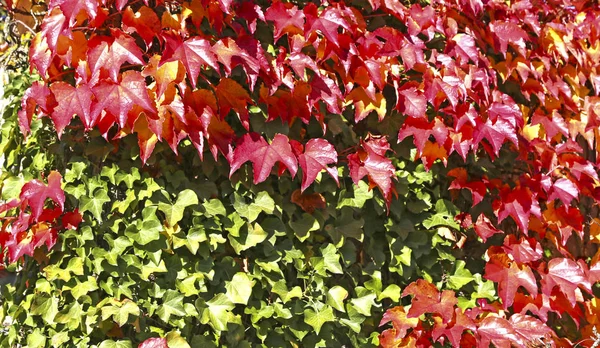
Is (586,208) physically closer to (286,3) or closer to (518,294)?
(518,294)

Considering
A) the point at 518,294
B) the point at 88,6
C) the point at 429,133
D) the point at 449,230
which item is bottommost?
the point at 518,294

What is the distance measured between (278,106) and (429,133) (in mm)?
537

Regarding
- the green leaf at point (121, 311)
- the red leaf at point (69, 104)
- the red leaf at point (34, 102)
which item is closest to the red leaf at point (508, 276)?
the green leaf at point (121, 311)

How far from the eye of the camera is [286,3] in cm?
211

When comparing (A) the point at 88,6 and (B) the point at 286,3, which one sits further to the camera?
(B) the point at 286,3

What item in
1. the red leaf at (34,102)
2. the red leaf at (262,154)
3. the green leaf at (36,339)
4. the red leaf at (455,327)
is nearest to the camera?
the red leaf at (34,102)

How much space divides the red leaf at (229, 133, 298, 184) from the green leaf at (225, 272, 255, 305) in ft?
1.10

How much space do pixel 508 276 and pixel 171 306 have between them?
122 centimetres

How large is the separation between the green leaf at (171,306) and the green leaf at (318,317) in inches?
16.3

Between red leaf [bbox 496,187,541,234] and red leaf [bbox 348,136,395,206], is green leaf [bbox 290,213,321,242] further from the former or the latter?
red leaf [bbox 496,187,541,234]

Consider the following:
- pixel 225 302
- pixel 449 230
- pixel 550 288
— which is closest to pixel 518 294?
pixel 550 288

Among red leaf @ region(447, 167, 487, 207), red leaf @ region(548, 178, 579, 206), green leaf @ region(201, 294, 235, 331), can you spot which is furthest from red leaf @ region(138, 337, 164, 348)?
red leaf @ region(548, 178, 579, 206)

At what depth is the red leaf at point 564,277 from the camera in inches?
93.3

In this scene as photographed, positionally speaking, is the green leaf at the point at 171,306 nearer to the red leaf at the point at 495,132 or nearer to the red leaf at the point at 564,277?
the red leaf at the point at 495,132
